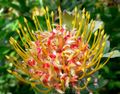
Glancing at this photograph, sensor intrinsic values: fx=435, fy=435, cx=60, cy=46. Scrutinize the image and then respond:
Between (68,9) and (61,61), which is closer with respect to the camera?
(61,61)

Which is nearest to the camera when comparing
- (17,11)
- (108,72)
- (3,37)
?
(3,37)

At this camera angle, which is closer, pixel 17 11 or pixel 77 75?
pixel 77 75

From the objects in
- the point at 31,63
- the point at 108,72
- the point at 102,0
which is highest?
the point at 31,63

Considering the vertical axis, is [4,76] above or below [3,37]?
below

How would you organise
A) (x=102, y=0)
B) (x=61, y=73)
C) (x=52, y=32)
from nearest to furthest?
(x=61, y=73), (x=52, y=32), (x=102, y=0)

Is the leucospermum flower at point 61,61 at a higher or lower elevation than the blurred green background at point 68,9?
higher

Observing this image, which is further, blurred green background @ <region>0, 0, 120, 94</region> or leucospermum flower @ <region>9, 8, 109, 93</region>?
blurred green background @ <region>0, 0, 120, 94</region>

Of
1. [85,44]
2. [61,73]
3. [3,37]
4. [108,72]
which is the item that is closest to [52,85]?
[61,73]

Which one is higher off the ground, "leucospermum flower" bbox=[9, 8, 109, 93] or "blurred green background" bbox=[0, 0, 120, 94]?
"leucospermum flower" bbox=[9, 8, 109, 93]

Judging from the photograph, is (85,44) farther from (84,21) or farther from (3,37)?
(3,37)

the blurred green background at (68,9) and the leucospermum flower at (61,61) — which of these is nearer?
the leucospermum flower at (61,61)
